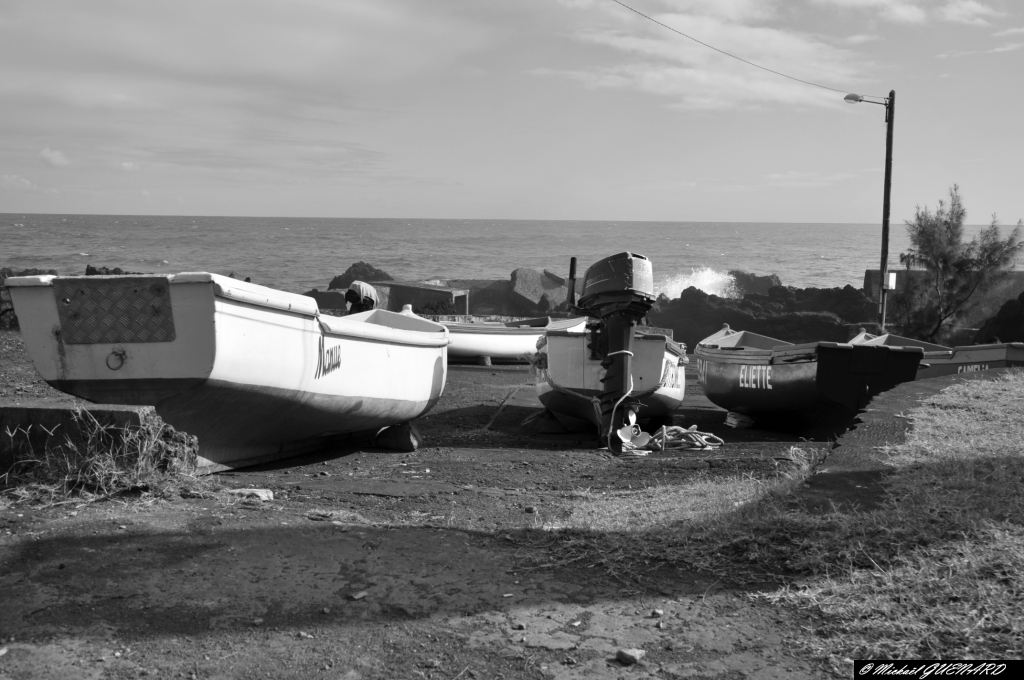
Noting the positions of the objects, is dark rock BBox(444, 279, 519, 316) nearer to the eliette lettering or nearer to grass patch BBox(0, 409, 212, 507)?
the eliette lettering

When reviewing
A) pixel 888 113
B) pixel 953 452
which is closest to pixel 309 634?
pixel 953 452

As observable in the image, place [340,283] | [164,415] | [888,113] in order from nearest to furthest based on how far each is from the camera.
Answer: [164,415], [888,113], [340,283]

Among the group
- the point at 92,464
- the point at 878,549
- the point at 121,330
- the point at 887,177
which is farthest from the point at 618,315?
the point at 887,177

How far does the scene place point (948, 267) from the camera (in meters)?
21.5

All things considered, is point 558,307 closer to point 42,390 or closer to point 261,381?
point 42,390

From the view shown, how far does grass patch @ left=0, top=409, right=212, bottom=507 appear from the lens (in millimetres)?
4926

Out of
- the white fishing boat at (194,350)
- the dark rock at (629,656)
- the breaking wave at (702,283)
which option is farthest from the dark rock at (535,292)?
the dark rock at (629,656)

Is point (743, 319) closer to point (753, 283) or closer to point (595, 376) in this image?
point (753, 283)

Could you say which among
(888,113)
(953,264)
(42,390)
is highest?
(888,113)

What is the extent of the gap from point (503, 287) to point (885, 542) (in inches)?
1126

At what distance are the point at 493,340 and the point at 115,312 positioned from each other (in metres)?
13.3

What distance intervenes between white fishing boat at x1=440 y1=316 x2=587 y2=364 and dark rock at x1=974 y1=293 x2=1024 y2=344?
10.2 metres

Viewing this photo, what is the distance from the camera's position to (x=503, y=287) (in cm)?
3206

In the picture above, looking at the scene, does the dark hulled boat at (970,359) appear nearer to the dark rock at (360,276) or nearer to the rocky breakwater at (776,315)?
the rocky breakwater at (776,315)
